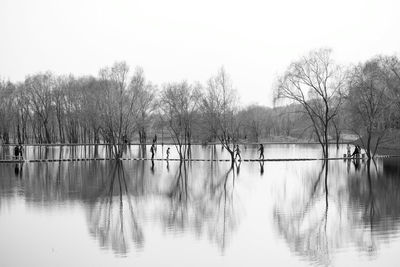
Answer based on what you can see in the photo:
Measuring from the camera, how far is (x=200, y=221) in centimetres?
1841

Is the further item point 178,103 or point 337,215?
point 178,103

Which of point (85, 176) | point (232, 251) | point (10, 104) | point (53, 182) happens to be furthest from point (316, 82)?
point (10, 104)

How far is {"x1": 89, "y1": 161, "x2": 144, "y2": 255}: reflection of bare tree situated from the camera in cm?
1560

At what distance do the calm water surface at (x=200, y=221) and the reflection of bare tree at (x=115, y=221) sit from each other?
0.13ft

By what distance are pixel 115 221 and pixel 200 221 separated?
10.3 ft

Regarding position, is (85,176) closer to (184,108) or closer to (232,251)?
(232,251)

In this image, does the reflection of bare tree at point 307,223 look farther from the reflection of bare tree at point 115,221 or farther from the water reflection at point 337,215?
the reflection of bare tree at point 115,221

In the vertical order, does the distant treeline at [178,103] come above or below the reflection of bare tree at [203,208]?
above

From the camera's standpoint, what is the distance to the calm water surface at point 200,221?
46.2 ft

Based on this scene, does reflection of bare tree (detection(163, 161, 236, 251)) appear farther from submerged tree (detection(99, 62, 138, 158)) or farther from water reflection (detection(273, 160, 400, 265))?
submerged tree (detection(99, 62, 138, 158))

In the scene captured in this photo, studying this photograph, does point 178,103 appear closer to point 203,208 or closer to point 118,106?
point 118,106

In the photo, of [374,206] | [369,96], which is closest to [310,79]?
[369,96]

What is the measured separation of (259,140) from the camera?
127 m

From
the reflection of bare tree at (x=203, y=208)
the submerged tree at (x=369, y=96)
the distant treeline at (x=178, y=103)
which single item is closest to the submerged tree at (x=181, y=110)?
the distant treeline at (x=178, y=103)
